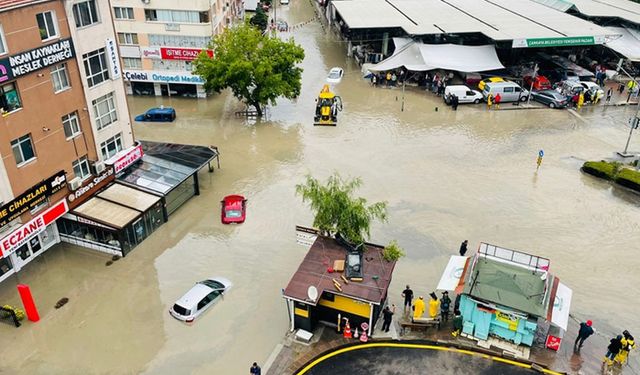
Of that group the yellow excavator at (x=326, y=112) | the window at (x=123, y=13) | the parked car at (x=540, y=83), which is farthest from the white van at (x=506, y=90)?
the window at (x=123, y=13)

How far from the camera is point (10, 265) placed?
92.5 feet

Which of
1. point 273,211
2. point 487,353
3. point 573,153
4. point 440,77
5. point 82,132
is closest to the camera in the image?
point 487,353

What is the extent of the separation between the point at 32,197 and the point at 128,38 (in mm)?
27852

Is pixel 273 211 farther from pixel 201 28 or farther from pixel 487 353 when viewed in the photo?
pixel 201 28

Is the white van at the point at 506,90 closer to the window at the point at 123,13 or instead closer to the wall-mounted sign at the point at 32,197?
the window at the point at 123,13

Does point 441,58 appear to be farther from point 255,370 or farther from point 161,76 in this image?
point 255,370

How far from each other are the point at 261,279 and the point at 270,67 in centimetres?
2272

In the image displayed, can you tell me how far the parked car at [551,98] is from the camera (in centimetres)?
5141

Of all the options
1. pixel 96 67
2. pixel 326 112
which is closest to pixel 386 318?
pixel 96 67

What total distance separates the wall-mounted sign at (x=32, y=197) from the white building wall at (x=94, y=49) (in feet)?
12.7

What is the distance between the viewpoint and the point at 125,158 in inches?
1302

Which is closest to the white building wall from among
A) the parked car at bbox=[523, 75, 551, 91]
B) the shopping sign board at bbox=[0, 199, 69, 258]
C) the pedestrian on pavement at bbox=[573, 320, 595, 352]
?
the shopping sign board at bbox=[0, 199, 69, 258]

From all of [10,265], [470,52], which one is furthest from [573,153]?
[10,265]

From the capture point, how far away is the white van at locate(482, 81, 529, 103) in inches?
2060
